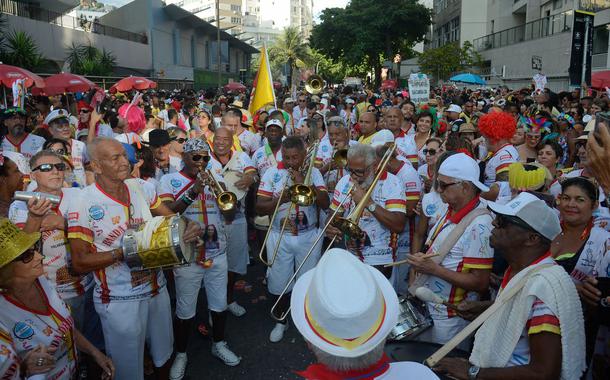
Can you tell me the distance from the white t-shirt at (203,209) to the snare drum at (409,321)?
2078mm

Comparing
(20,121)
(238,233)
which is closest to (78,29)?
(20,121)

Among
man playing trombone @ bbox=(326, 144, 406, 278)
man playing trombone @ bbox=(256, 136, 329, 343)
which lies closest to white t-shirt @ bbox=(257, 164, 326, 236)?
man playing trombone @ bbox=(256, 136, 329, 343)

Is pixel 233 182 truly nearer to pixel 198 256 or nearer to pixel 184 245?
pixel 198 256

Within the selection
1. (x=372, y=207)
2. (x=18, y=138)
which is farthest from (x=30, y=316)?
(x=18, y=138)

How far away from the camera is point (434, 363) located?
8.18 feet

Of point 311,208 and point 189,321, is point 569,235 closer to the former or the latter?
point 311,208

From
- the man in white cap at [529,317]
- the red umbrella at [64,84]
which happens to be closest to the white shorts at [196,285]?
the man in white cap at [529,317]

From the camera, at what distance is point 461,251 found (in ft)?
11.0

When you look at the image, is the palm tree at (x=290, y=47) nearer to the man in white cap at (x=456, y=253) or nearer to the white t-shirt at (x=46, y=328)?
the man in white cap at (x=456, y=253)

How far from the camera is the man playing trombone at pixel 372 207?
4.32m

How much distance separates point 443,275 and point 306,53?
87.6 meters

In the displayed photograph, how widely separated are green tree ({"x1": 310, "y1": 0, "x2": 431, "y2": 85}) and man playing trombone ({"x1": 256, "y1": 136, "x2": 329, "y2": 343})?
42105 millimetres

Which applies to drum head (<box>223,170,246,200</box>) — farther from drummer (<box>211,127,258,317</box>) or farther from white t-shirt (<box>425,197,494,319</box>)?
white t-shirt (<box>425,197,494,319</box>)

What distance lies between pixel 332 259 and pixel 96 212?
2391 millimetres
